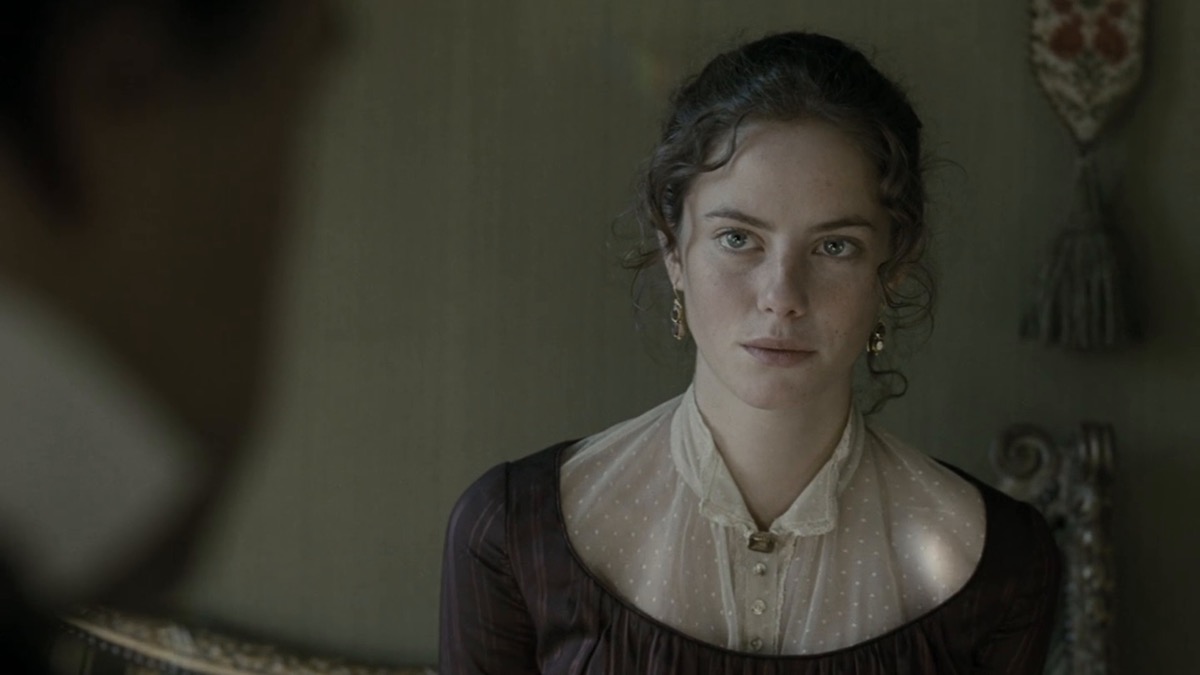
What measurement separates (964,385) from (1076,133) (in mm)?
297

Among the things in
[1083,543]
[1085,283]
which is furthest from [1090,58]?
[1083,543]

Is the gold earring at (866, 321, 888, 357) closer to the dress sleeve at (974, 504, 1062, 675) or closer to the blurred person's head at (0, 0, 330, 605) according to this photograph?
the dress sleeve at (974, 504, 1062, 675)

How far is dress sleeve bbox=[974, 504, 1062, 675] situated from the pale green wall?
18.7 inches

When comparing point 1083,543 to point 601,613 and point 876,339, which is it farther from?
point 601,613

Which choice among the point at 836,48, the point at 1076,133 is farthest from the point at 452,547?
the point at 1076,133

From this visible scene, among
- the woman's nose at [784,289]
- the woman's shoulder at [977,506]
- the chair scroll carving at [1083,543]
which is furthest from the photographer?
the chair scroll carving at [1083,543]

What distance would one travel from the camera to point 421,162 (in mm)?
1571

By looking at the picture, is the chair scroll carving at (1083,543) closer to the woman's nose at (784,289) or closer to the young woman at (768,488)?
the young woman at (768,488)

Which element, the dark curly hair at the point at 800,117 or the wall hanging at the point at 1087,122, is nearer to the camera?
the dark curly hair at the point at 800,117

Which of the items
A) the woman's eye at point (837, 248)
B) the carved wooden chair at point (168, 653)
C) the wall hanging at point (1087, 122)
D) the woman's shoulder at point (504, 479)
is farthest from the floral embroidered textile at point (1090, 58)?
the carved wooden chair at point (168, 653)

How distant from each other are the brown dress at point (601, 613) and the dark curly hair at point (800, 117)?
0.22 m

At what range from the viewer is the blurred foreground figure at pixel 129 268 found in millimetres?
1529

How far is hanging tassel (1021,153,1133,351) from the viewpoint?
1513 millimetres

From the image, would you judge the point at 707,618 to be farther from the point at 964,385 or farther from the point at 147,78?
the point at 147,78
